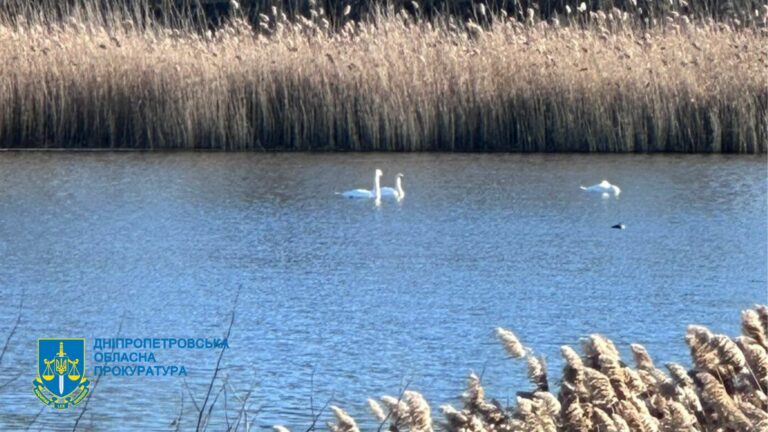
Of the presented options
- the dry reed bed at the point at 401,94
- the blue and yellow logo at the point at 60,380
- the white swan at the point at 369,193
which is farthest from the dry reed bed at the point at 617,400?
the dry reed bed at the point at 401,94

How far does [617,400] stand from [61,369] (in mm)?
2288

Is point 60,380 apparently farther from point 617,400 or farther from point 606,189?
point 606,189

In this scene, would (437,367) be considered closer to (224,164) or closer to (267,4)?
(224,164)

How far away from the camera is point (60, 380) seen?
Answer: 507 centimetres

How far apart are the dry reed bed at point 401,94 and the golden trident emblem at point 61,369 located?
886 centimetres

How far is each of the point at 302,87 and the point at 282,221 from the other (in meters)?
4.19

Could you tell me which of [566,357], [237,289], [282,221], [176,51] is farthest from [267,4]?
[566,357]

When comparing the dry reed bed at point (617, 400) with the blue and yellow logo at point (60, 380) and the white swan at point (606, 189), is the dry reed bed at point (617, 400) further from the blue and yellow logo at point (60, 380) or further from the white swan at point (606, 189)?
the white swan at point (606, 189)

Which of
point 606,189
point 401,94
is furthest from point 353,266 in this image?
point 401,94

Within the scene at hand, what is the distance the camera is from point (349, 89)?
14102 mm

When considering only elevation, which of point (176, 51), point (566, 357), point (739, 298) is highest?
point (176, 51)

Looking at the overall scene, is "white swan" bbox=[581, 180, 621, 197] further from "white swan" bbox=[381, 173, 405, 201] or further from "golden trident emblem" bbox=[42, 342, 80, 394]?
"golden trident emblem" bbox=[42, 342, 80, 394]

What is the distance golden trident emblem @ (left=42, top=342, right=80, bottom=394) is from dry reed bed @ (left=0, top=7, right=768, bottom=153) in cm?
886

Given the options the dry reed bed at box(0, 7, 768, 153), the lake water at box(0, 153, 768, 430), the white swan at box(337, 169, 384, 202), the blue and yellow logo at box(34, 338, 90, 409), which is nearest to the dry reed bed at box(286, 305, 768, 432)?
the lake water at box(0, 153, 768, 430)
